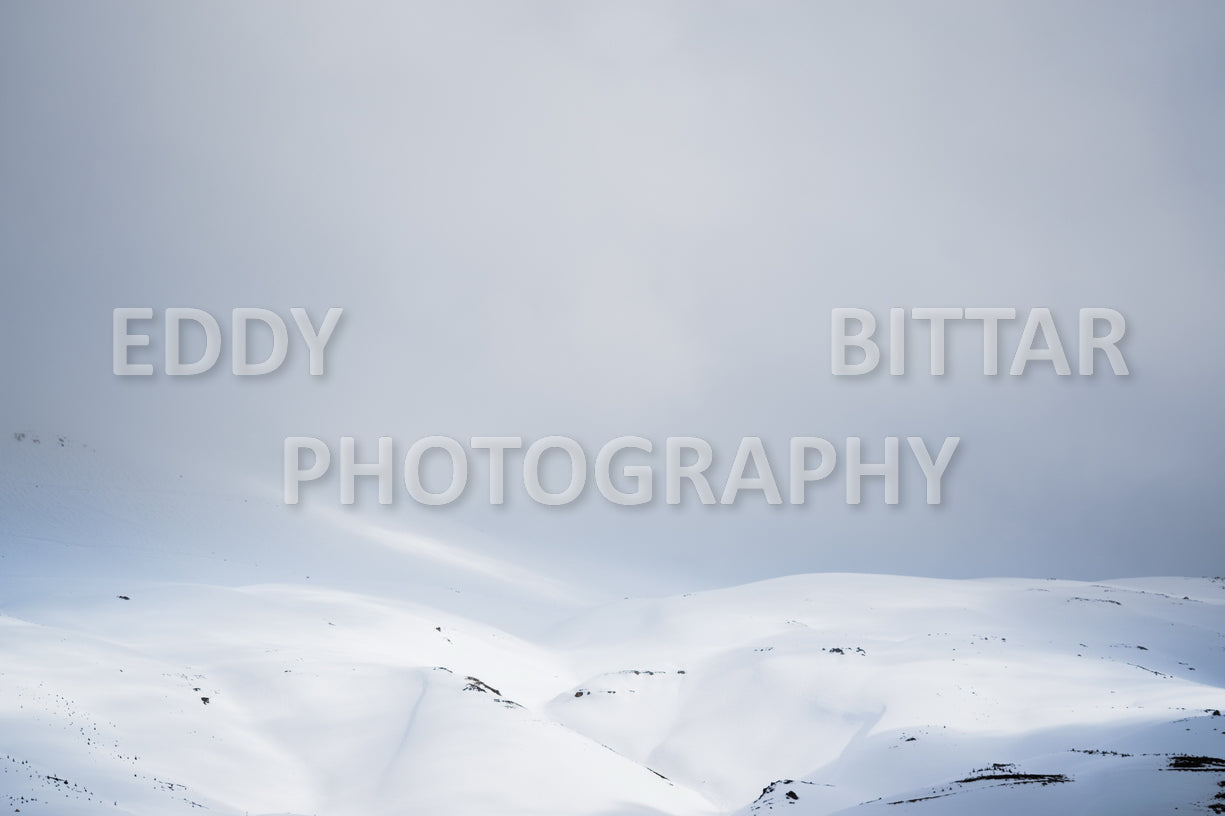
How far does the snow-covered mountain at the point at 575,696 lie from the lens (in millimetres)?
22109

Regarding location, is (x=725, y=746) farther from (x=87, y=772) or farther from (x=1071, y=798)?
(x=87, y=772)

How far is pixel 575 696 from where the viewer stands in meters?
39.9

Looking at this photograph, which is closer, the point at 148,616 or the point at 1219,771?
the point at 1219,771

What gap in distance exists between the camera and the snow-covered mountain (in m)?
22.1

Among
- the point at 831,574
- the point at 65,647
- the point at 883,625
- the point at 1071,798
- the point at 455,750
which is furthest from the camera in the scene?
the point at 831,574

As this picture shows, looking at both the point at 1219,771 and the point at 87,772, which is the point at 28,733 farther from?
the point at 1219,771

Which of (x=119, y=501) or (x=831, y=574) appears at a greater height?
(x=119, y=501)

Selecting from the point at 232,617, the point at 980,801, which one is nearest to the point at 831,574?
the point at 232,617

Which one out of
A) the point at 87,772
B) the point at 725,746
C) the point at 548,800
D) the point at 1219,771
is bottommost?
the point at 725,746

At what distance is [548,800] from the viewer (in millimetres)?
23625

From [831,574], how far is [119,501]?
6609 cm

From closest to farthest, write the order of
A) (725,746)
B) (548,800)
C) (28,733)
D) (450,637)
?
(28,733), (548,800), (725,746), (450,637)

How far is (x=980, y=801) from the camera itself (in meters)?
17.3

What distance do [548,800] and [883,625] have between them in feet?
126
